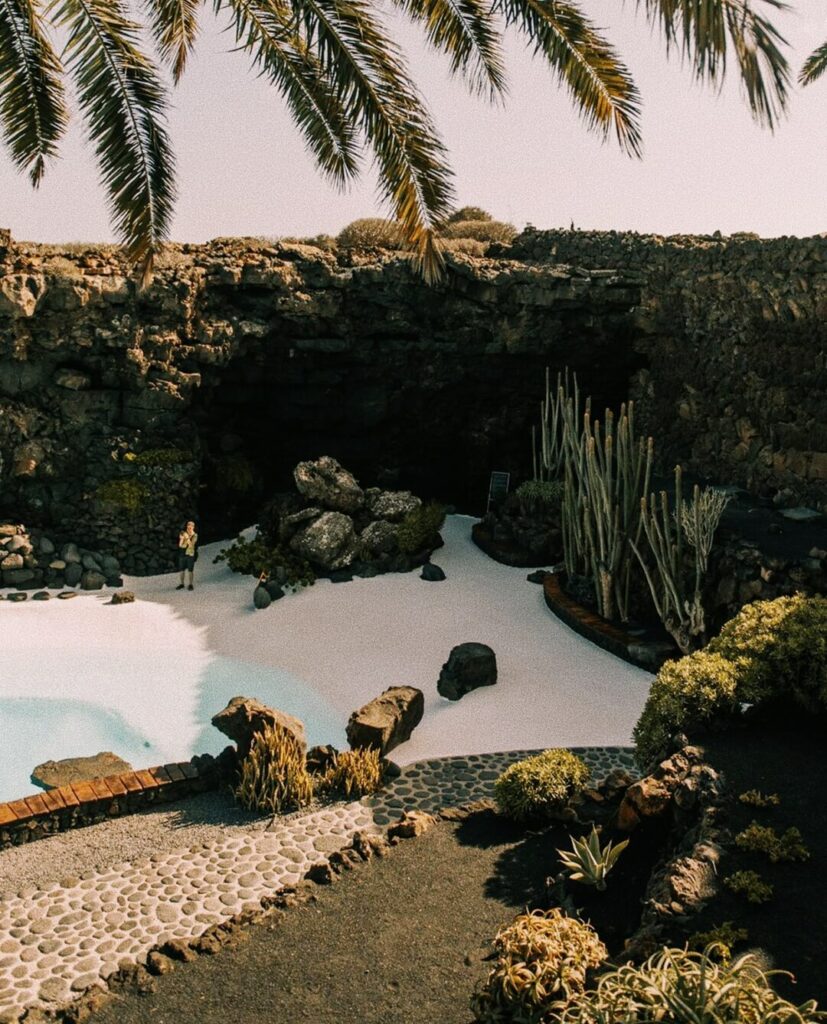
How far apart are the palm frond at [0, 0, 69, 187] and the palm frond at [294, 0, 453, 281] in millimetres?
2526

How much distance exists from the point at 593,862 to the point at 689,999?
202cm

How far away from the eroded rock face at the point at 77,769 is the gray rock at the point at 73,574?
20.3 ft

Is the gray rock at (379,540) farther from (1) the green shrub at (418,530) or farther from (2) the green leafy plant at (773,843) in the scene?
(2) the green leafy plant at (773,843)

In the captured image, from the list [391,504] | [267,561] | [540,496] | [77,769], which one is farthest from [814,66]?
[77,769]

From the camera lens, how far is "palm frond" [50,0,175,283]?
795 cm

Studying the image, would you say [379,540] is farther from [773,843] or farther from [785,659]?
[773,843]

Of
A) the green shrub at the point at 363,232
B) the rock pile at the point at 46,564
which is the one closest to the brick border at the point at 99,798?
the rock pile at the point at 46,564

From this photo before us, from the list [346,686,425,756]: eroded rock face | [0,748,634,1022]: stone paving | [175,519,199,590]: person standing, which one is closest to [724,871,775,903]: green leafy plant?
[0,748,634,1022]: stone paving

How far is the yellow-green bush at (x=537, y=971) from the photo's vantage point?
5082 millimetres

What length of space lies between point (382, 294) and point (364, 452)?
335 centimetres

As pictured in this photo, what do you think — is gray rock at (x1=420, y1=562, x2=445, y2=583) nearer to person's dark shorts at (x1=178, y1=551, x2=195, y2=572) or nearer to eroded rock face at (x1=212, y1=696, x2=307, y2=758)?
person's dark shorts at (x1=178, y1=551, x2=195, y2=572)

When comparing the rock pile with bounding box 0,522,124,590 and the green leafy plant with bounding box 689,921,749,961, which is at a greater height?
the green leafy plant with bounding box 689,921,749,961

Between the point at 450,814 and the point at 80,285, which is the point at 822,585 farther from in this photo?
the point at 80,285

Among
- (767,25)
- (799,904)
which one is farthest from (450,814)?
(767,25)
